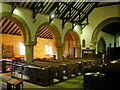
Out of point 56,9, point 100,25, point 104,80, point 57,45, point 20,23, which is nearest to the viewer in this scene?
point 104,80

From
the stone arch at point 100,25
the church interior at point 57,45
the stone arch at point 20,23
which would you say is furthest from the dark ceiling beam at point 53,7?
the stone arch at point 100,25

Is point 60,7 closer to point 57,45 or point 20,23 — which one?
point 57,45

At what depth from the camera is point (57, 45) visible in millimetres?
10281

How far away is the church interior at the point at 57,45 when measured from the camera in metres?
4.94

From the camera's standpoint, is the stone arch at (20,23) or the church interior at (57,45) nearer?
the church interior at (57,45)

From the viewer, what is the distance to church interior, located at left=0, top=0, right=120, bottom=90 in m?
4.94

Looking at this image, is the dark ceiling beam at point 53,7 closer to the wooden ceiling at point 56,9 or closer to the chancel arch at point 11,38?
the wooden ceiling at point 56,9

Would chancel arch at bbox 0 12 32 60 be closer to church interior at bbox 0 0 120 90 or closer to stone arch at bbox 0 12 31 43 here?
church interior at bbox 0 0 120 90

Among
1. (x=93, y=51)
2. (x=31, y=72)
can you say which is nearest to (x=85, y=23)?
(x=93, y=51)

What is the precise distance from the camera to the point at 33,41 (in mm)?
8062

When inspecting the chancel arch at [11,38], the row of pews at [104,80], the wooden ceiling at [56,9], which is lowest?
the row of pews at [104,80]

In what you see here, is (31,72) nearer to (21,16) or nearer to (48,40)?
(21,16)

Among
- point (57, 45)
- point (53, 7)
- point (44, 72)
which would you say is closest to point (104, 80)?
point (44, 72)

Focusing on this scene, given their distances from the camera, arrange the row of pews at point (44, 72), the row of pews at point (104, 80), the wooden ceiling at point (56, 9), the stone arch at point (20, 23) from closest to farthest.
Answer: the row of pews at point (104, 80), the row of pews at point (44, 72), the stone arch at point (20, 23), the wooden ceiling at point (56, 9)
